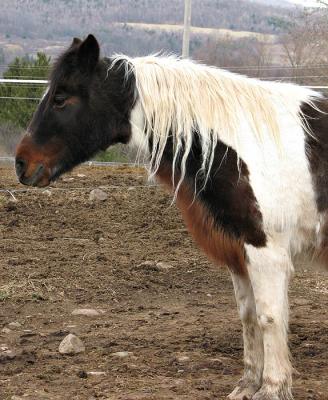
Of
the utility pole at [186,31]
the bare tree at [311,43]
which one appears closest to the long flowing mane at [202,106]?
the utility pole at [186,31]

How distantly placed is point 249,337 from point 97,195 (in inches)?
204

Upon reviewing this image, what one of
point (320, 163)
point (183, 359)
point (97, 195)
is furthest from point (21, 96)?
point (320, 163)

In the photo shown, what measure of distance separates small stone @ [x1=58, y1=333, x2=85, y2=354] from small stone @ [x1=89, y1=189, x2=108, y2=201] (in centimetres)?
435

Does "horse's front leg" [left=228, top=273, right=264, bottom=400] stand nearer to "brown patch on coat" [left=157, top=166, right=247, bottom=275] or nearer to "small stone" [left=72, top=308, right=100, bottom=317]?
"brown patch on coat" [left=157, top=166, right=247, bottom=275]

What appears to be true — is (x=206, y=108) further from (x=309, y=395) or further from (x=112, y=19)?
(x=112, y=19)

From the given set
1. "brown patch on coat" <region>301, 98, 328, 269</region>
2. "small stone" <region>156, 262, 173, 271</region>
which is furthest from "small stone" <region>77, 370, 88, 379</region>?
"small stone" <region>156, 262, 173, 271</region>

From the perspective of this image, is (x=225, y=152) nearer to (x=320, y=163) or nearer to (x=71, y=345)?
(x=320, y=163)

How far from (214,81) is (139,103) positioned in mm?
470

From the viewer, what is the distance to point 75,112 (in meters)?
4.65

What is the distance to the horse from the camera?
4348 millimetres

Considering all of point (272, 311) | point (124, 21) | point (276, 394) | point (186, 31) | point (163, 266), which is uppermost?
point (272, 311)

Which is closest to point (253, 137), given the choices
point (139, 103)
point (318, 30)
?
point (139, 103)

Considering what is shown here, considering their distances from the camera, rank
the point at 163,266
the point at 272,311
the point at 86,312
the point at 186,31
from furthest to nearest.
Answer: the point at 186,31
the point at 163,266
the point at 86,312
the point at 272,311

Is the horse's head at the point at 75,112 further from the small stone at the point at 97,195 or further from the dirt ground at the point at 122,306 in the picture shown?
the small stone at the point at 97,195
